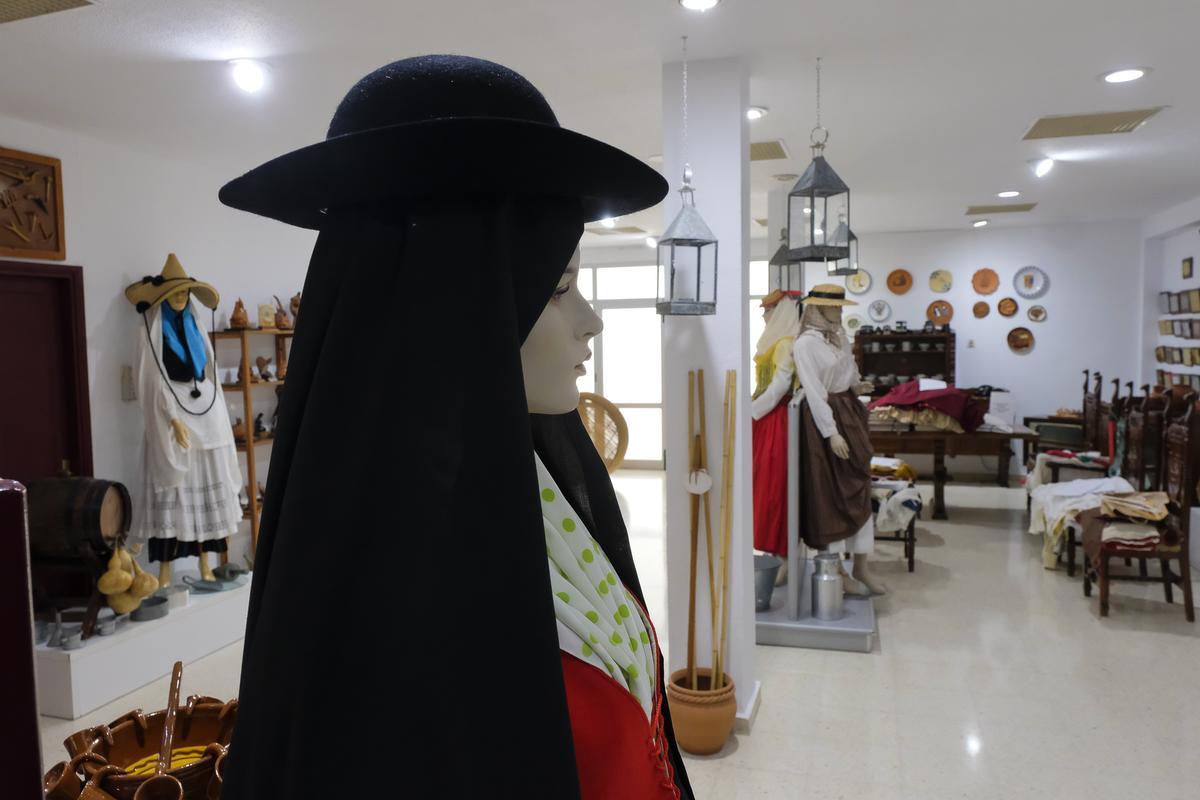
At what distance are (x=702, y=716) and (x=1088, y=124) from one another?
379cm

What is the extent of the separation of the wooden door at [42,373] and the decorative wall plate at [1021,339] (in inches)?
331

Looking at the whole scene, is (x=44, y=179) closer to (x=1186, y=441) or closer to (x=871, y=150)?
(x=871, y=150)

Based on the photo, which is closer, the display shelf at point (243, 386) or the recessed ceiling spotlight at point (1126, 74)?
the recessed ceiling spotlight at point (1126, 74)

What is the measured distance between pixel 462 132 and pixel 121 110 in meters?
3.88

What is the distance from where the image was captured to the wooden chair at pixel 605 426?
19.6 ft

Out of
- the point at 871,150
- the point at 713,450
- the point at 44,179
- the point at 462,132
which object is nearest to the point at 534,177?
the point at 462,132

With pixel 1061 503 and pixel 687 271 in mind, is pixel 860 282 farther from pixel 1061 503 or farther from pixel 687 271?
pixel 687 271

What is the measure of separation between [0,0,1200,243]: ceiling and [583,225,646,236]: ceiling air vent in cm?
301

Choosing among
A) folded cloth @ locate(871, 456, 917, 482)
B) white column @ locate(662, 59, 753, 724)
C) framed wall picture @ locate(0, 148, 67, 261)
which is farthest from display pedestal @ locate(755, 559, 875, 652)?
framed wall picture @ locate(0, 148, 67, 261)

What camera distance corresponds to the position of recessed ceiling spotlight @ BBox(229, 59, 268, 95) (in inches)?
126

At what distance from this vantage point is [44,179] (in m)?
4.05

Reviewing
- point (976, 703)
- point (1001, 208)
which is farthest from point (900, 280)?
point (976, 703)

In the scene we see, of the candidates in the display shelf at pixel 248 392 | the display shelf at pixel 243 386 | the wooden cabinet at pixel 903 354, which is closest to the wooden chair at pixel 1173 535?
the wooden cabinet at pixel 903 354

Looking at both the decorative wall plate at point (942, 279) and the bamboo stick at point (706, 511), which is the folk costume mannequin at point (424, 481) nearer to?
the bamboo stick at point (706, 511)
